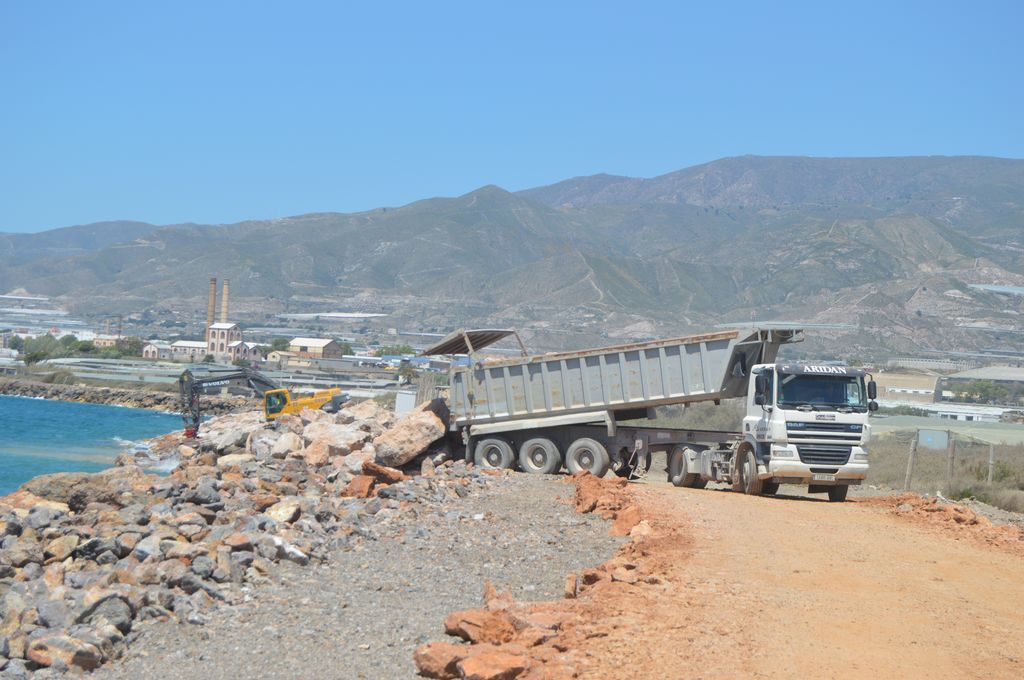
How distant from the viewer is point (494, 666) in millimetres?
8328

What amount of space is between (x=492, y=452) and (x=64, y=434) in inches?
1668

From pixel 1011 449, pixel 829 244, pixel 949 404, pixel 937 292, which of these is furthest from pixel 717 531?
pixel 829 244

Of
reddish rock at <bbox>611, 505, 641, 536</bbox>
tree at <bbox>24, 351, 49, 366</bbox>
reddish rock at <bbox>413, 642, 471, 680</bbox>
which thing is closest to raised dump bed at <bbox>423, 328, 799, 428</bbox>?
reddish rock at <bbox>611, 505, 641, 536</bbox>

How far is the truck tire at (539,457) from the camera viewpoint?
2497cm

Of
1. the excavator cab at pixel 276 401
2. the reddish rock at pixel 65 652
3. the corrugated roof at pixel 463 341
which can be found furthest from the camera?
the excavator cab at pixel 276 401

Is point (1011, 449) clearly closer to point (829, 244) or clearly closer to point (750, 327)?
point (750, 327)

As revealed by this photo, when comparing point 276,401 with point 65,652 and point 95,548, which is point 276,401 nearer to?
point 95,548

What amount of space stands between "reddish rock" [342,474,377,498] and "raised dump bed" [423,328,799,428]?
5.01 meters

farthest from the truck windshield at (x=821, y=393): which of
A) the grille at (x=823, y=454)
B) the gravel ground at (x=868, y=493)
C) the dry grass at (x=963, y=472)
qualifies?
the dry grass at (x=963, y=472)

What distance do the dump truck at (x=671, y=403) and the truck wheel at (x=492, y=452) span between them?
22mm

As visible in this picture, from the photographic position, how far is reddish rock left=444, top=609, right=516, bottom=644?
31.1 ft

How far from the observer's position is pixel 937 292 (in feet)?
446

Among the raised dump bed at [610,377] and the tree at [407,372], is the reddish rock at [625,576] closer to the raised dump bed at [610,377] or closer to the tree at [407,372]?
the raised dump bed at [610,377]

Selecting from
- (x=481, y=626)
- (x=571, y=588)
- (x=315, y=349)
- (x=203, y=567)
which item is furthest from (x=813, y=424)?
(x=315, y=349)
